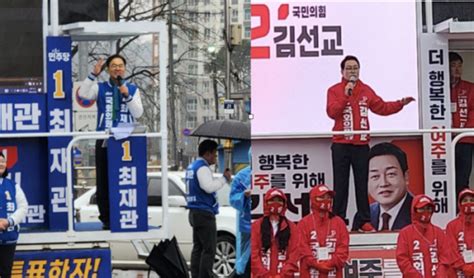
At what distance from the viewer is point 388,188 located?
494cm

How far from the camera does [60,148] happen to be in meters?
5.12

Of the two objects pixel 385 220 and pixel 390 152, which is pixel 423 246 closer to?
pixel 385 220

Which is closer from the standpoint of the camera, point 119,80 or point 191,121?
point 119,80

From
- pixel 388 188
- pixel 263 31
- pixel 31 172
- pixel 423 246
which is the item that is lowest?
pixel 423 246

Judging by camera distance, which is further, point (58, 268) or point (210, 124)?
point (210, 124)

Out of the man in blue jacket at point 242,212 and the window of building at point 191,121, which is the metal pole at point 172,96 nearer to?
the window of building at point 191,121

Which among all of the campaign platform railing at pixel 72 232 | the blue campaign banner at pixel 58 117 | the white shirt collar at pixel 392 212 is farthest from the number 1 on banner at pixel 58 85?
the white shirt collar at pixel 392 212

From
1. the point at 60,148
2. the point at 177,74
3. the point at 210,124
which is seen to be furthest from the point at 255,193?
the point at 177,74

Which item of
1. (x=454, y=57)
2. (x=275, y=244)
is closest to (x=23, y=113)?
(x=275, y=244)

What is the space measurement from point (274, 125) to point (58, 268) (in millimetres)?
1445

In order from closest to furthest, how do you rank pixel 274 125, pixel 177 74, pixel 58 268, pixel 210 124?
1. pixel 274 125
2. pixel 58 268
3. pixel 210 124
4. pixel 177 74

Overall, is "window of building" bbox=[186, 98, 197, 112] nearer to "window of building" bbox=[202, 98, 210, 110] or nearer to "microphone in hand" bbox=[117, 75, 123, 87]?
"window of building" bbox=[202, 98, 210, 110]

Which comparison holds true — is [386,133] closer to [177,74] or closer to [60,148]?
[60,148]

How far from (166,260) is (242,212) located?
5.65ft
